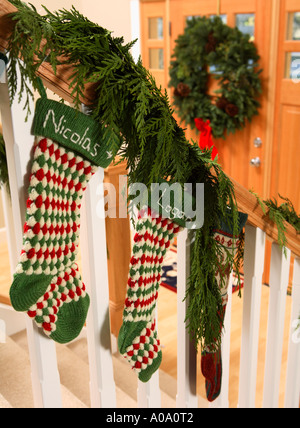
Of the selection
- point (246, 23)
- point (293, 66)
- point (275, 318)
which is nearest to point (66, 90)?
point (275, 318)

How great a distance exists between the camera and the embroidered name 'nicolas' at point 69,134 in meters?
0.75

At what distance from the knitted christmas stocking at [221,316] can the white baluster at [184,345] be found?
0.13 ft

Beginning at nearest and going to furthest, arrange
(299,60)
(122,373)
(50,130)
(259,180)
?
(50,130) < (122,373) < (299,60) < (259,180)

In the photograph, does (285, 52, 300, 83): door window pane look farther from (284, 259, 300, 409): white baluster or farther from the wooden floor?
(284, 259, 300, 409): white baluster

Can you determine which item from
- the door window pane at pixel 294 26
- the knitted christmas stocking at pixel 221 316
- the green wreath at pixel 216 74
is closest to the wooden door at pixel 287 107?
the door window pane at pixel 294 26

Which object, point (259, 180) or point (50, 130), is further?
point (259, 180)

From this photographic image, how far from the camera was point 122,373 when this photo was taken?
182 cm

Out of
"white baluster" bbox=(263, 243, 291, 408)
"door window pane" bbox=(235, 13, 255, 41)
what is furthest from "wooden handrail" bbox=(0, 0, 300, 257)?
"door window pane" bbox=(235, 13, 255, 41)

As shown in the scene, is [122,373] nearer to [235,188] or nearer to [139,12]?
[235,188]

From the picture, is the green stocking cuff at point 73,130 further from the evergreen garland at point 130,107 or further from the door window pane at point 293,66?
the door window pane at point 293,66

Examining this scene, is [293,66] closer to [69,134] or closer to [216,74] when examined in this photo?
[216,74]

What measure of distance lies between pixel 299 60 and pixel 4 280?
2385mm

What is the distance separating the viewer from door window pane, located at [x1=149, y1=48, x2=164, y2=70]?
3.88 m

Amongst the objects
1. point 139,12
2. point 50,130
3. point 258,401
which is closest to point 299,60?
point 139,12
